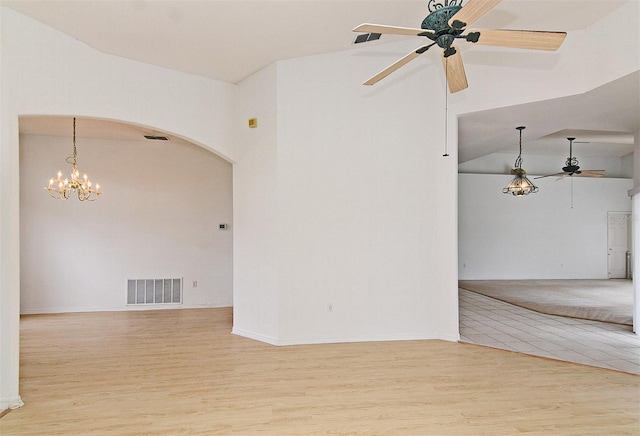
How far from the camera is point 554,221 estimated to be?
11.4 meters

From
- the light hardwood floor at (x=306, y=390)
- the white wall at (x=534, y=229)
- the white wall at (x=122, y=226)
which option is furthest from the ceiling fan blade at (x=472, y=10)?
the white wall at (x=534, y=229)

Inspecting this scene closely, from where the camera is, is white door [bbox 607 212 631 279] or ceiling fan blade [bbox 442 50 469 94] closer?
ceiling fan blade [bbox 442 50 469 94]

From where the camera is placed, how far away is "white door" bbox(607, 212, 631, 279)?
11594 millimetres

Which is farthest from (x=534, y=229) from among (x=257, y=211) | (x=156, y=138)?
(x=156, y=138)

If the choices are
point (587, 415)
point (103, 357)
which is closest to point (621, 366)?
point (587, 415)

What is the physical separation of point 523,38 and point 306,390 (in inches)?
131

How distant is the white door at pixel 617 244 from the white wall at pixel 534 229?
182 mm

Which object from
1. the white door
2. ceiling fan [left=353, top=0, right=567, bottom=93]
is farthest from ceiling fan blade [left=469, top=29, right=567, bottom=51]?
the white door

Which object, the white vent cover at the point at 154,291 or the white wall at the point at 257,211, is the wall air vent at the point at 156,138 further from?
the white vent cover at the point at 154,291

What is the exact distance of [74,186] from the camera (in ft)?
20.5

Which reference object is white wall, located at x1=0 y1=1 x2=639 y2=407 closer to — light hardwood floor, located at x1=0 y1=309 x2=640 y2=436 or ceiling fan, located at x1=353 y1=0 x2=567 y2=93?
light hardwood floor, located at x1=0 y1=309 x2=640 y2=436

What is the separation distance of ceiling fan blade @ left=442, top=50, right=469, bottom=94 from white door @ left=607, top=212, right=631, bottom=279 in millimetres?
11047

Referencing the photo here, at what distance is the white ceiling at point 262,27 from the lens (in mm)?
3729

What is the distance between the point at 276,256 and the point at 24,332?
12.9 ft
